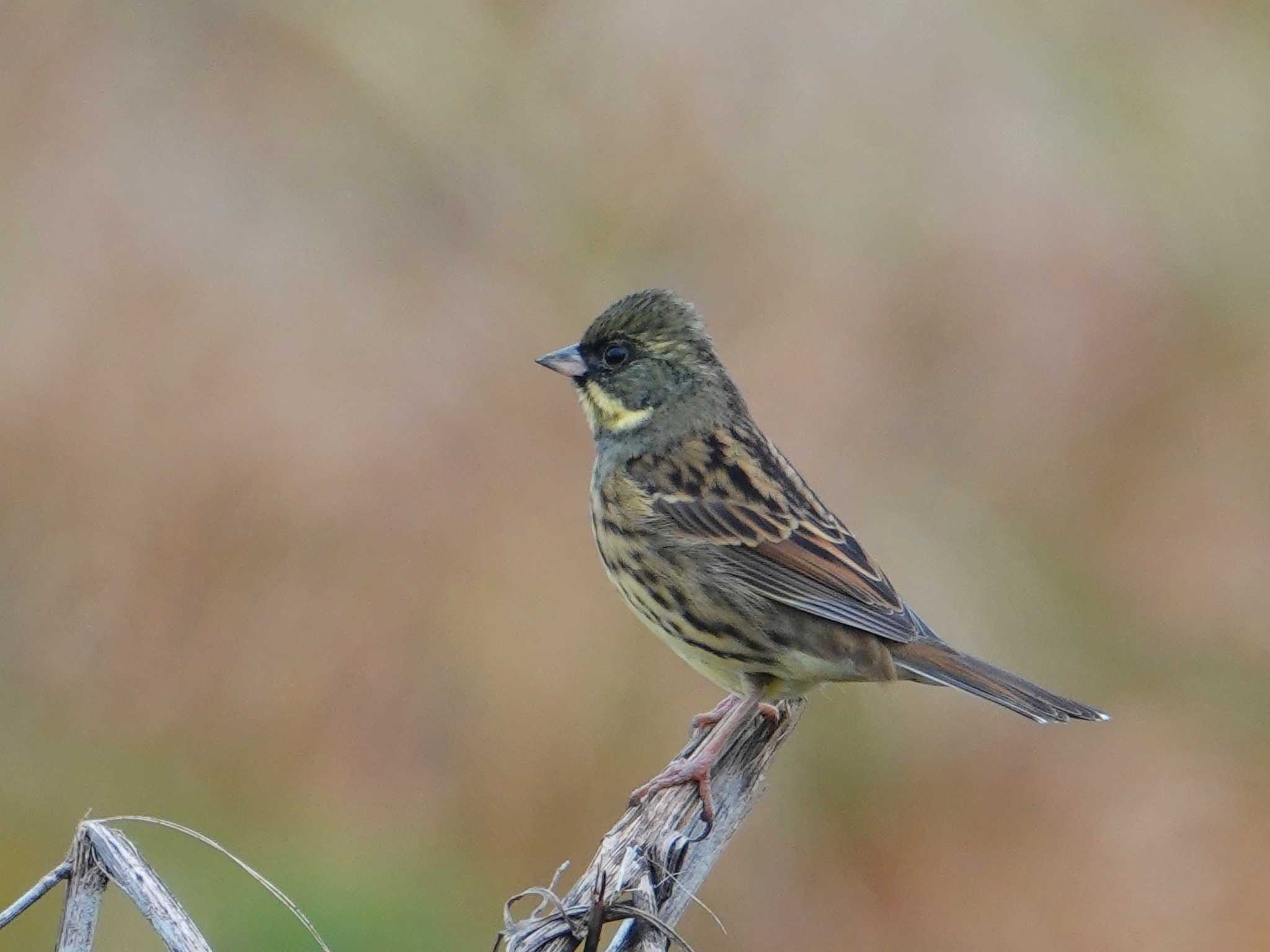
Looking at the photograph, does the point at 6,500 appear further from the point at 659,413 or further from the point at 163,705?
the point at 659,413

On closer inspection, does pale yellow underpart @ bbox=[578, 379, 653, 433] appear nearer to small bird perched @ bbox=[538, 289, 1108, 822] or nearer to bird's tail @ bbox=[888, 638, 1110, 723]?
small bird perched @ bbox=[538, 289, 1108, 822]

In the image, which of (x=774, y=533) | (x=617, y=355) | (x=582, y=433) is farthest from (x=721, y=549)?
(x=582, y=433)

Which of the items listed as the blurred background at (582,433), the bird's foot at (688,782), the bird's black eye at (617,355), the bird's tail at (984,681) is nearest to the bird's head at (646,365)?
the bird's black eye at (617,355)

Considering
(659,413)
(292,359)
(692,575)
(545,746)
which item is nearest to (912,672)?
(692,575)

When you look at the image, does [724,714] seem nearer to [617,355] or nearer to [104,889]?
[617,355]

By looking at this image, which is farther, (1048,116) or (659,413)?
(1048,116)

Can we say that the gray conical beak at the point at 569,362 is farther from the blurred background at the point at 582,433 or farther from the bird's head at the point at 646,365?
the blurred background at the point at 582,433

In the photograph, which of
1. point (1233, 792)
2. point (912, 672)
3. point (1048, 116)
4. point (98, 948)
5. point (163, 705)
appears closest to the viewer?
point (912, 672)
